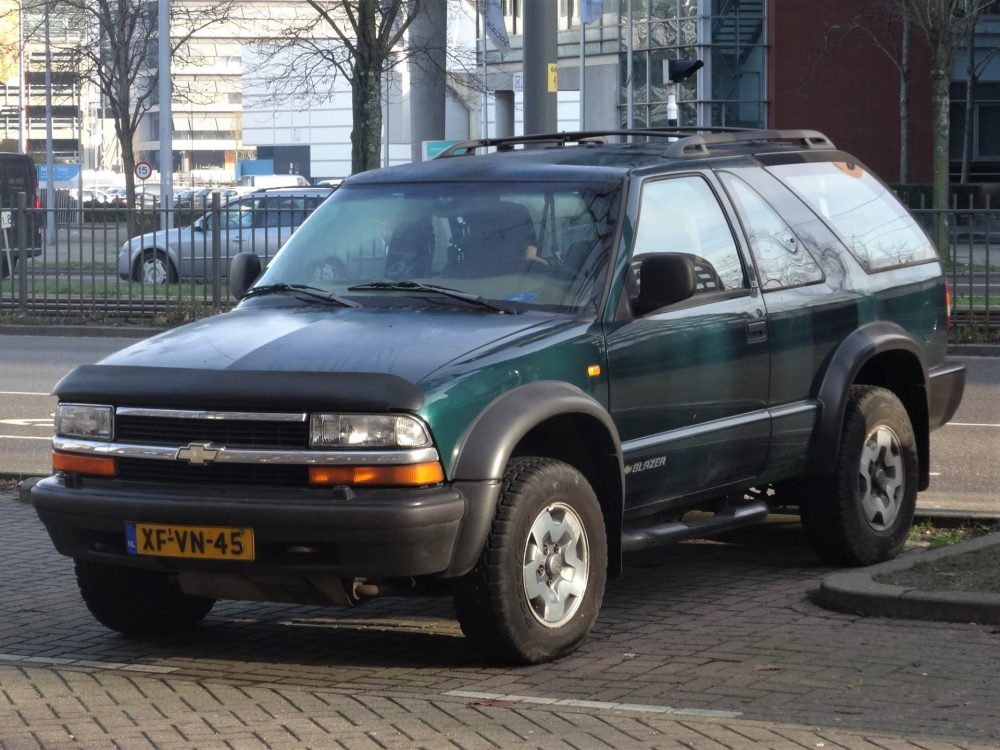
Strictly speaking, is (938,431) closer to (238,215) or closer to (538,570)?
(538,570)

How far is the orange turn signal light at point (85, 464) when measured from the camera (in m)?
5.82

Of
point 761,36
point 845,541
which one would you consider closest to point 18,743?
point 845,541

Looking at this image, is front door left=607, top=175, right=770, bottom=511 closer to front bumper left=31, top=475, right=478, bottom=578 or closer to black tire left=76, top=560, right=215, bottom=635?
front bumper left=31, top=475, right=478, bottom=578

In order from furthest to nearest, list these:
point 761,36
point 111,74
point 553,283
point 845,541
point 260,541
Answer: point 761,36 < point 111,74 < point 845,541 < point 553,283 < point 260,541

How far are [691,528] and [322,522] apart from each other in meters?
1.88

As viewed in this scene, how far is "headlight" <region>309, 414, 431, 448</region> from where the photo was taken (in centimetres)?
543

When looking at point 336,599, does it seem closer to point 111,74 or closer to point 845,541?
point 845,541

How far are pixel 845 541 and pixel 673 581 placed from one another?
76cm

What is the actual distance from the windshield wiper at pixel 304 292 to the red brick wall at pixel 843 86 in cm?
4249

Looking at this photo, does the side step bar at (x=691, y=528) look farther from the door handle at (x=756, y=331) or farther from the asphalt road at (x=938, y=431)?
the asphalt road at (x=938, y=431)

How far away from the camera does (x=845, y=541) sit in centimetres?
742

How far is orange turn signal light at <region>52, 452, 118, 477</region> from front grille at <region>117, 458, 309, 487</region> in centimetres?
4

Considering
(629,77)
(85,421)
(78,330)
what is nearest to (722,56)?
(629,77)

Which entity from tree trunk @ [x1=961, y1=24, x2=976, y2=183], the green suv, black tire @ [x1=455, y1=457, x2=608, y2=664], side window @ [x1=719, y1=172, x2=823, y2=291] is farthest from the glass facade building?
black tire @ [x1=455, y1=457, x2=608, y2=664]
